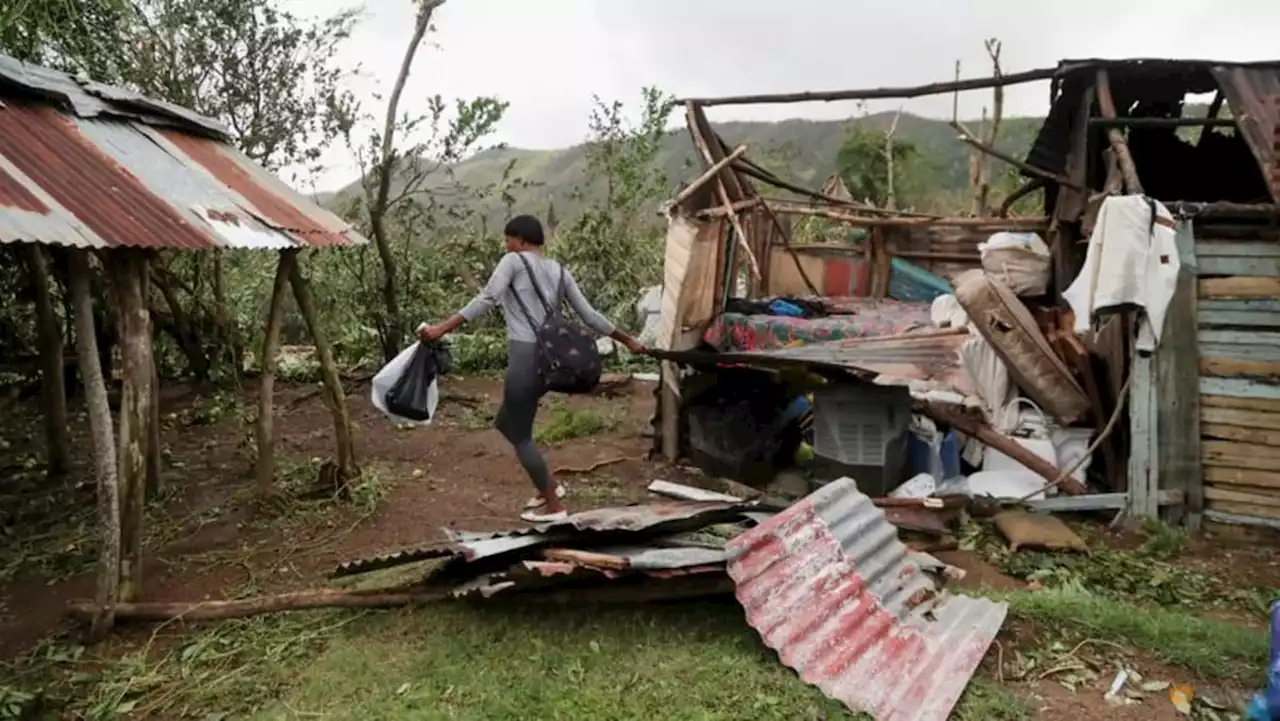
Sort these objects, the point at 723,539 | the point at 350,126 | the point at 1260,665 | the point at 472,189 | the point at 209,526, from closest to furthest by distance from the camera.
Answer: the point at 1260,665, the point at 723,539, the point at 209,526, the point at 350,126, the point at 472,189

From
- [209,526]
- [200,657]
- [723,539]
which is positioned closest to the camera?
[200,657]

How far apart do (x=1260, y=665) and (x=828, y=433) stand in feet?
10.0

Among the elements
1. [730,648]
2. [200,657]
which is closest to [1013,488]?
[730,648]

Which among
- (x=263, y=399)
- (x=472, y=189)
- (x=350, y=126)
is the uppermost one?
(x=350, y=126)

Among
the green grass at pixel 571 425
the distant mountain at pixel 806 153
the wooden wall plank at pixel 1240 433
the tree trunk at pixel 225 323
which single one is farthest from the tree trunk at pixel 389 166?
the distant mountain at pixel 806 153

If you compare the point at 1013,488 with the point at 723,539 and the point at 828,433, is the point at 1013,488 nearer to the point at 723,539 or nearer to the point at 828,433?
the point at 828,433

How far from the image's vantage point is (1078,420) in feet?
21.3

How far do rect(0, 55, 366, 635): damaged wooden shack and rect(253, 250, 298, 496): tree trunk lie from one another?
1cm

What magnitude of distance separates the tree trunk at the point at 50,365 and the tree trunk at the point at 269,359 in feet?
6.91

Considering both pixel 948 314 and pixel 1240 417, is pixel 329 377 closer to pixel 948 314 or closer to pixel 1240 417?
pixel 948 314

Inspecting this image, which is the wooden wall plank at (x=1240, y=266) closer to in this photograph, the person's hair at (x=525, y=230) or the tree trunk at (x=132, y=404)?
the person's hair at (x=525, y=230)

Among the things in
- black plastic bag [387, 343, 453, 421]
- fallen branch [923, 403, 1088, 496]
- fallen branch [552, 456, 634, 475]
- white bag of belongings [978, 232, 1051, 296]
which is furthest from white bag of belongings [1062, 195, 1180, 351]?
black plastic bag [387, 343, 453, 421]

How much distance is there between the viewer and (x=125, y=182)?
15.6ft

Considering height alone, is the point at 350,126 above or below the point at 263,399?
above
